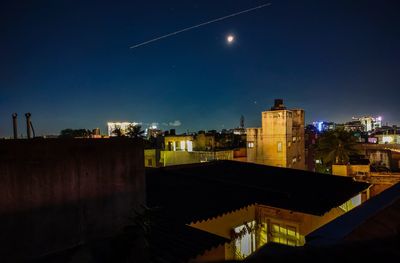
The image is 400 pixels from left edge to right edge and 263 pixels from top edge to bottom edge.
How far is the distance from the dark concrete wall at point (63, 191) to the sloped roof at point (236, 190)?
7.34 feet

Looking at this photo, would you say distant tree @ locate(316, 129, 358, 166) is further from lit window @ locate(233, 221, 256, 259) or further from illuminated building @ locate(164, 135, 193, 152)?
lit window @ locate(233, 221, 256, 259)

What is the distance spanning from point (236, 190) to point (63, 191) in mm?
7027

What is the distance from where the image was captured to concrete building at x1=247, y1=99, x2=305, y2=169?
3734cm

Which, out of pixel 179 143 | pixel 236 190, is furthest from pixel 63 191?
pixel 179 143

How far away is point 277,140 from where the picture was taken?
37594 mm

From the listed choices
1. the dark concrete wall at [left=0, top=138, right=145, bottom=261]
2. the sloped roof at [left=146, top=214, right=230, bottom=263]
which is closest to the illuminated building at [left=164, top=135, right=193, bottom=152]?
the sloped roof at [left=146, top=214, right=230, bottom=263]

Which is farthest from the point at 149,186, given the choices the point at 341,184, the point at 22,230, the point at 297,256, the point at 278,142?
the point at 278,142

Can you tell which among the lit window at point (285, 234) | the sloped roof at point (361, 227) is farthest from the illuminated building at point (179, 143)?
the sloped roof at point (361, 227)

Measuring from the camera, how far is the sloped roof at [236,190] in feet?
27.7

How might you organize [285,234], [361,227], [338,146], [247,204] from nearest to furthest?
[361,227] → [247,204] → [285,234] → [338,146]

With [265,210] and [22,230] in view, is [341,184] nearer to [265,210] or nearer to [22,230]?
[265,210]

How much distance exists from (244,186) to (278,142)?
27856 mm

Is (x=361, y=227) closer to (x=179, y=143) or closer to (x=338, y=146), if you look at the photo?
(x=338, y=146)

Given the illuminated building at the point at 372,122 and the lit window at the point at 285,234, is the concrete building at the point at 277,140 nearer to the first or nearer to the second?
the lit window at the point at 285,234
